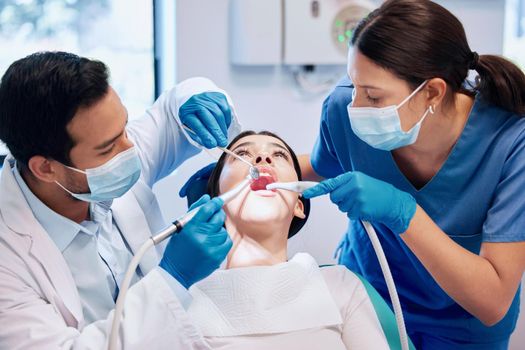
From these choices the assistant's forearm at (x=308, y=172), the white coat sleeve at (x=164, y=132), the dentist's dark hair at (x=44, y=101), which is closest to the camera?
the dentist's dark hair at (x=44, y=101)

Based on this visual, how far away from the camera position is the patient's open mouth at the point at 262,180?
5.57ft

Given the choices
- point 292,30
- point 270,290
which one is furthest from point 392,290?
point 292,30

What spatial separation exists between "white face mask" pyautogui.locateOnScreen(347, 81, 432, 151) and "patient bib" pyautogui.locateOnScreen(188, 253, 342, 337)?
366 mm

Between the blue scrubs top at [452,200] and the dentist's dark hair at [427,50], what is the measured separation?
6 centimetres

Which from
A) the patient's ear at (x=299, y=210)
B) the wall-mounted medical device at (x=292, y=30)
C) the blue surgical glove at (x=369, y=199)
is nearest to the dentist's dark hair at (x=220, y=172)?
the patient's ear at (x=299, y=210)

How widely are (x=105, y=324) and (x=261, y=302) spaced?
368mm

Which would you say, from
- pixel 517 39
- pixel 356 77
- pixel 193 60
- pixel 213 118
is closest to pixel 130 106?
pixel 193 60

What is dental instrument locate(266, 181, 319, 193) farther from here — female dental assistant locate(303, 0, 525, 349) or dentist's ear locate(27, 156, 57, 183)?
dentist's ear locate(27, 156, 57, 183)

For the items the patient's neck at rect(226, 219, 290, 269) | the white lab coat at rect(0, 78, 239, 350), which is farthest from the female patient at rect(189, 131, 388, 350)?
the white lab coat at rect(0, 78, 239, 350)

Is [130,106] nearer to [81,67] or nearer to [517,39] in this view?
[81,67]

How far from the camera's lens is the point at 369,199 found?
148 cm

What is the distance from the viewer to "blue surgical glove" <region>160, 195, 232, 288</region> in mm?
1393

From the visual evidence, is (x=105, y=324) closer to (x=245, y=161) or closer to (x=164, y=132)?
(x=245, y=161)

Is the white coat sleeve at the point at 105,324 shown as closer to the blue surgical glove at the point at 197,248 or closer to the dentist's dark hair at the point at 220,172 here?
the blue surgical glove at the point at 197,248
